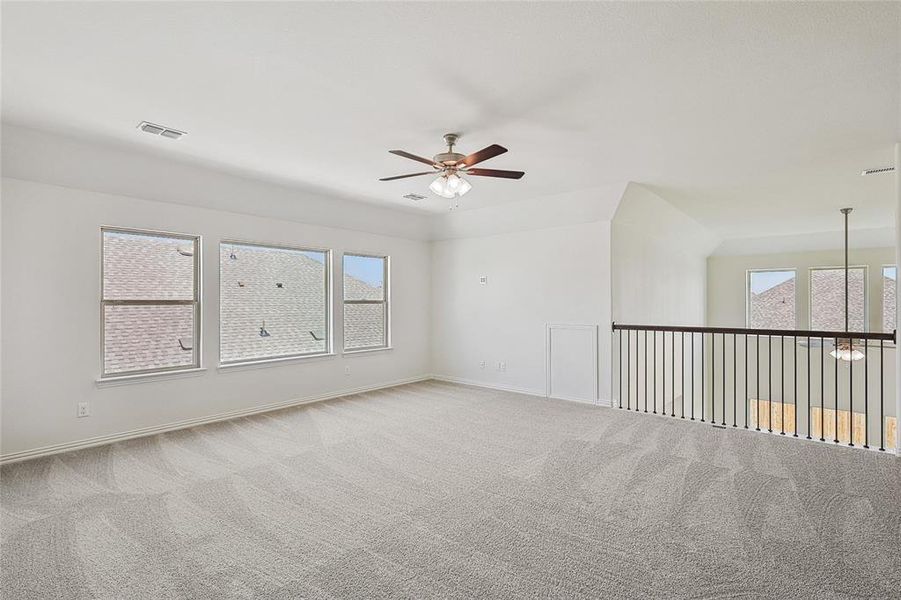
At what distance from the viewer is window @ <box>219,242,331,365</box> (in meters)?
5.06

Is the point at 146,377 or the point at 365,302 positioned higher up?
the point at 365,302

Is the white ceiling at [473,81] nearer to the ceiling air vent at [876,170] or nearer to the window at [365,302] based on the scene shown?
the ceiling air vent at [876,170]

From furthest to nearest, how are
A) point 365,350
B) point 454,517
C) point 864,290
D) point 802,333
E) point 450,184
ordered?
point 864,290 < point 365,350 < point 802,333 < point 450,184 < point 454,517

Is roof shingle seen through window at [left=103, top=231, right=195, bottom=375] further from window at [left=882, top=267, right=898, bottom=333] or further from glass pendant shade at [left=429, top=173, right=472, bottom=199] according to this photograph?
window at [left=882, top=267, right=898, bottom=333]

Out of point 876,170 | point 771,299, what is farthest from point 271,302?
point 771,299

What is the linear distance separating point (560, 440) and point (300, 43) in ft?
12.2

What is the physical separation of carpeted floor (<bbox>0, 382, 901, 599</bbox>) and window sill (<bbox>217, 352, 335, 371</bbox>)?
2.75 ft

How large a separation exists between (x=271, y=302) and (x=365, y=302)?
56.7 inches

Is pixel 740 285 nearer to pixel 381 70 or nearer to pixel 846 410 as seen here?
pixel 846 410

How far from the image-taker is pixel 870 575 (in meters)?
2.10

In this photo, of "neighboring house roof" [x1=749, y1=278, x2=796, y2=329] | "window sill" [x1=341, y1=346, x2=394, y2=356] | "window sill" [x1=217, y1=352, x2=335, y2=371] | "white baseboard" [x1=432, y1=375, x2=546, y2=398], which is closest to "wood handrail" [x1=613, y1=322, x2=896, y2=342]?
"white baseboard" [x1=432, y1=375, x2=546, y2=398]

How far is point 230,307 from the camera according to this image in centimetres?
507

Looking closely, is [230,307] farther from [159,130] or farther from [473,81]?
[473,81]

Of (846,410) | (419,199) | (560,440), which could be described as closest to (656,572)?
(560,440)
